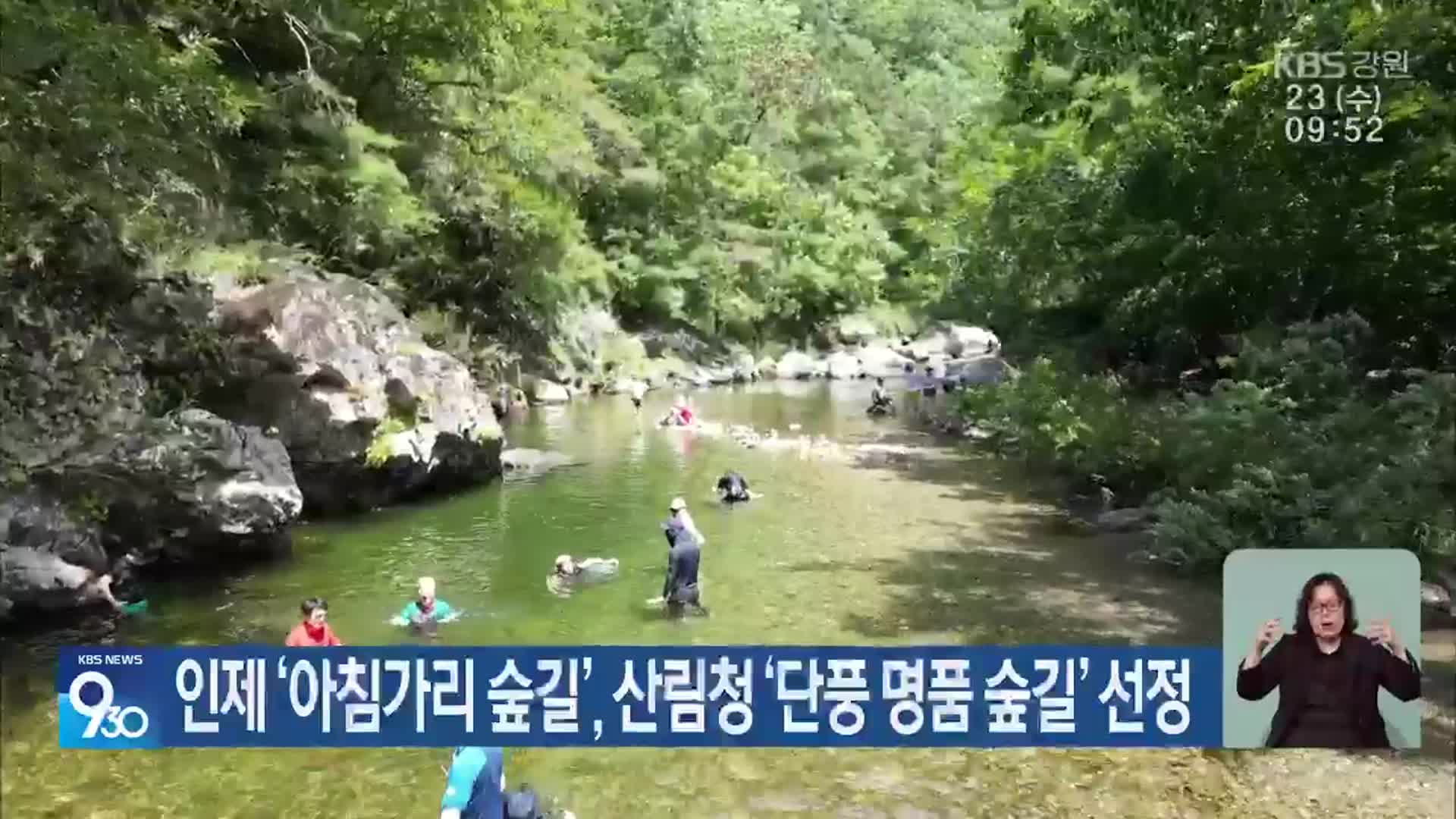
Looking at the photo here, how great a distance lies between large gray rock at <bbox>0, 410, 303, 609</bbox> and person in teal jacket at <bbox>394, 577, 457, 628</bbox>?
1722 millimetres

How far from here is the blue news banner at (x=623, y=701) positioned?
414 centimetres

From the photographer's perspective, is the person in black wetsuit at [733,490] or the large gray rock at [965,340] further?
the large gray rock at [965,340]

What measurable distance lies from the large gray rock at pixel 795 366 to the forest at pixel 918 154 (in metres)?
5.39

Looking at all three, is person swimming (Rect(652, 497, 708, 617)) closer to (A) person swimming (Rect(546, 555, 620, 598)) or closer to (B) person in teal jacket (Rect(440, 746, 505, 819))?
(A) person swimming (Rect(546, 555, 620, 598))

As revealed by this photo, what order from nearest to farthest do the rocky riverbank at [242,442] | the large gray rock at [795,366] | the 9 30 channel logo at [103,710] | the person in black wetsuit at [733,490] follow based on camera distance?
the 9 30 channel logo at [103,710]
the rocky riverbank at [242,442]
the person in black wetsuit at [733,490]
the large gray rock at [795,366]

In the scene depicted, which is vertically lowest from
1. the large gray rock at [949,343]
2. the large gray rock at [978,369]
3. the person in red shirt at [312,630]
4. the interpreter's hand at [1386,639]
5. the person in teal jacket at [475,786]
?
the person in teal jacket at [475,786]

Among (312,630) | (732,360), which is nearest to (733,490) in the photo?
(312,630)

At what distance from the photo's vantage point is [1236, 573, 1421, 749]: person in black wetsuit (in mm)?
4039

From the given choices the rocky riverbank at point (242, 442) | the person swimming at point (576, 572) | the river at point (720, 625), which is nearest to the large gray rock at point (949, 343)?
the river at point (720, 625)

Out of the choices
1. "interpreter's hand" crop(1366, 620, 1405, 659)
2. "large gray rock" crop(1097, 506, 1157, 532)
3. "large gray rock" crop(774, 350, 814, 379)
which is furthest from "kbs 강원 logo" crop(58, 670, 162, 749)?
"large gray rock" crop(774, 350, 814, 379)

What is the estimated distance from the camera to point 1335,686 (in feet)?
13.3

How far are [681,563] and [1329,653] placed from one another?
3507 mm

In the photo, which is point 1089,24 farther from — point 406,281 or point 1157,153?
point 406,281

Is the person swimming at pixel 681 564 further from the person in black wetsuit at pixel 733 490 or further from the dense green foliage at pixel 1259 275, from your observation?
the dense green foliage at pixel 1259 275
